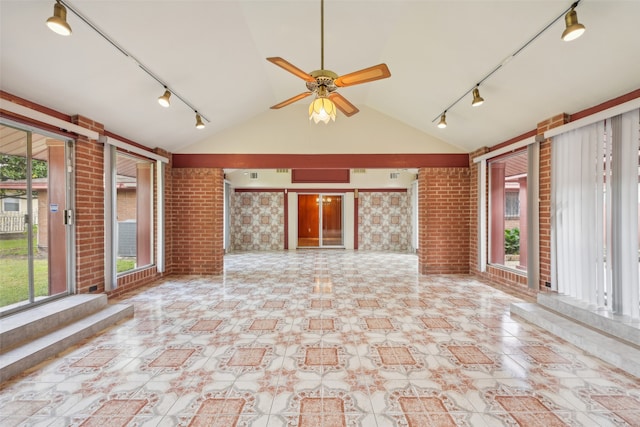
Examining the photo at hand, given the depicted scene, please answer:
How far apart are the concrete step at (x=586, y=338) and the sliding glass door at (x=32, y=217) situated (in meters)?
5.42

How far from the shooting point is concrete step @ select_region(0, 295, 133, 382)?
7.31 feet

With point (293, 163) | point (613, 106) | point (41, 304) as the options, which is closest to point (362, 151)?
point (293, 163)

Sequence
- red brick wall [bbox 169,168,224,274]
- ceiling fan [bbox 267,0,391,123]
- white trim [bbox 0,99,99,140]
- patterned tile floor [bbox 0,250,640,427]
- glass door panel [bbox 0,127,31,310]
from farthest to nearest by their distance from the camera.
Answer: red brick wall [bbox 169,168,224,274], glass door panel [bbox 0,127,31,310], white trim [bbox 0,99,99,140], ceiling fan [bbox 267,0,391,123], patterned tile floor [bbox 0,250,640,427]

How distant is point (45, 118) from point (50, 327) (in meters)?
2.15

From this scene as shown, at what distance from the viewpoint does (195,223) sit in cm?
558

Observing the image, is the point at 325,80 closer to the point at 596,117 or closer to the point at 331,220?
the point at 596,117

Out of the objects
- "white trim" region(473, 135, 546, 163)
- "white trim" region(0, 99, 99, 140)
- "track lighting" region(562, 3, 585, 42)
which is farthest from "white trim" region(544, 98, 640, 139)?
"white trim" region(0, 99, 99, 140)

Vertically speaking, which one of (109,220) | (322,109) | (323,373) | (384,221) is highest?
(322,109)

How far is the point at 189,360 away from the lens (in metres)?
2.34

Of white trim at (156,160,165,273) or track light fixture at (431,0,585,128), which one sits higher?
track light fixture at (431,0,585,128)

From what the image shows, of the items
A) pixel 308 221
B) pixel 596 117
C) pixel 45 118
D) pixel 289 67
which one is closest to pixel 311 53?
pixel 289 67

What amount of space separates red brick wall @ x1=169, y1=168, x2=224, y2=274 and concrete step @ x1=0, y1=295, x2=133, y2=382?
2.15 metres

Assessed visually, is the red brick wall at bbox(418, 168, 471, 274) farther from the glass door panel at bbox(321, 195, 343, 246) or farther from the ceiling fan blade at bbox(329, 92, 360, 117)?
the glass door panel at bbox(321, 195, 343, 246)

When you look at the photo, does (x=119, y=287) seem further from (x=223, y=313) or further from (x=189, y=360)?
(x=189, y=360)
